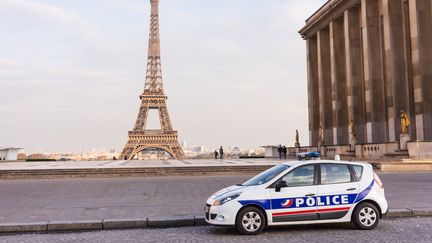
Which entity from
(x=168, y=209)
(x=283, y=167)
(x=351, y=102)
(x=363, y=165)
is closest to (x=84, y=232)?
(x=168, y=209)

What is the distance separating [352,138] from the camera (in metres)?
44.2

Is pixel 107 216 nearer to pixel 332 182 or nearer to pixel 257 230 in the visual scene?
pixel 257 230

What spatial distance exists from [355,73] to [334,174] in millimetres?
40617

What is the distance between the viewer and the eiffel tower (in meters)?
92.2

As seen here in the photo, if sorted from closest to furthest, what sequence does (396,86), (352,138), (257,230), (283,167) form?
(257,230)
(283,167)
(396,86)
(352,138)

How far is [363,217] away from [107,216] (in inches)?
242

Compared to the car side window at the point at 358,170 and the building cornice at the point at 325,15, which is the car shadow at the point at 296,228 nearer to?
the car side window at the point at 358,170

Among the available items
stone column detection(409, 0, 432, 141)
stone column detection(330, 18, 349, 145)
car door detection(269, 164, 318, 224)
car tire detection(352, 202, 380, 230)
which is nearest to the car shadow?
car tire detection(352, 202, 380, 230)

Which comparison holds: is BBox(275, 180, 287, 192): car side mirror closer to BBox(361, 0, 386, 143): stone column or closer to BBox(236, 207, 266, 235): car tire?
BBox(236, 207, 266, 235): car tire

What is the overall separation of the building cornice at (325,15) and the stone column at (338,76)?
1.37 metres

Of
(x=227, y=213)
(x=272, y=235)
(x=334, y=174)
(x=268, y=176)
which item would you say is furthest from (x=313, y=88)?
(x=227, y=213)

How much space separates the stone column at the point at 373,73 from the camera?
44.0 m

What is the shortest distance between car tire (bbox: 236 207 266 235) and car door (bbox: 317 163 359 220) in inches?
50.6

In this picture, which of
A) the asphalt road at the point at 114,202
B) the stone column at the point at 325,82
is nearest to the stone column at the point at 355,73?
the stone column at the point at 325,82
